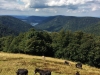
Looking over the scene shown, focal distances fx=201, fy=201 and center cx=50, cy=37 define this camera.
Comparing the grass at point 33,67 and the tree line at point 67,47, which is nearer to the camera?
the grass at point 33,67

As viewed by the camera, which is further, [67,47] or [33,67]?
[67,47]

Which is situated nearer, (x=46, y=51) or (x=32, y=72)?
(x=32, y=72)

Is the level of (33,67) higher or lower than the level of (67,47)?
higher

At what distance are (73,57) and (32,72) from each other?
5182 cm

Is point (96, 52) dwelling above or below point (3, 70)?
below

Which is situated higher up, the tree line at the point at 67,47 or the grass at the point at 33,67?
the grass at the point at 33,67

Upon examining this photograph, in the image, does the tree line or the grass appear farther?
the tree line

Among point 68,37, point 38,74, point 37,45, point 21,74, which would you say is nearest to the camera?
point 21,74

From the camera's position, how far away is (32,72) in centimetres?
3083

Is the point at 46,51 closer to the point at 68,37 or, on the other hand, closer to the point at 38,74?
the point at 68,37

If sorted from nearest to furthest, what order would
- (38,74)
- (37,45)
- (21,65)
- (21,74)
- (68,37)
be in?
1. (21,74)
2. (38,74)
3. (21,65)
4. (37,45)
5. (68,37)

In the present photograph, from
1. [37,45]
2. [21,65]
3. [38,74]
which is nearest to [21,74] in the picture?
[38,74]

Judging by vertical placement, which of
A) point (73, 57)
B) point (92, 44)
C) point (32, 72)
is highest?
point (32, 72)

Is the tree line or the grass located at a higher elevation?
the grass
